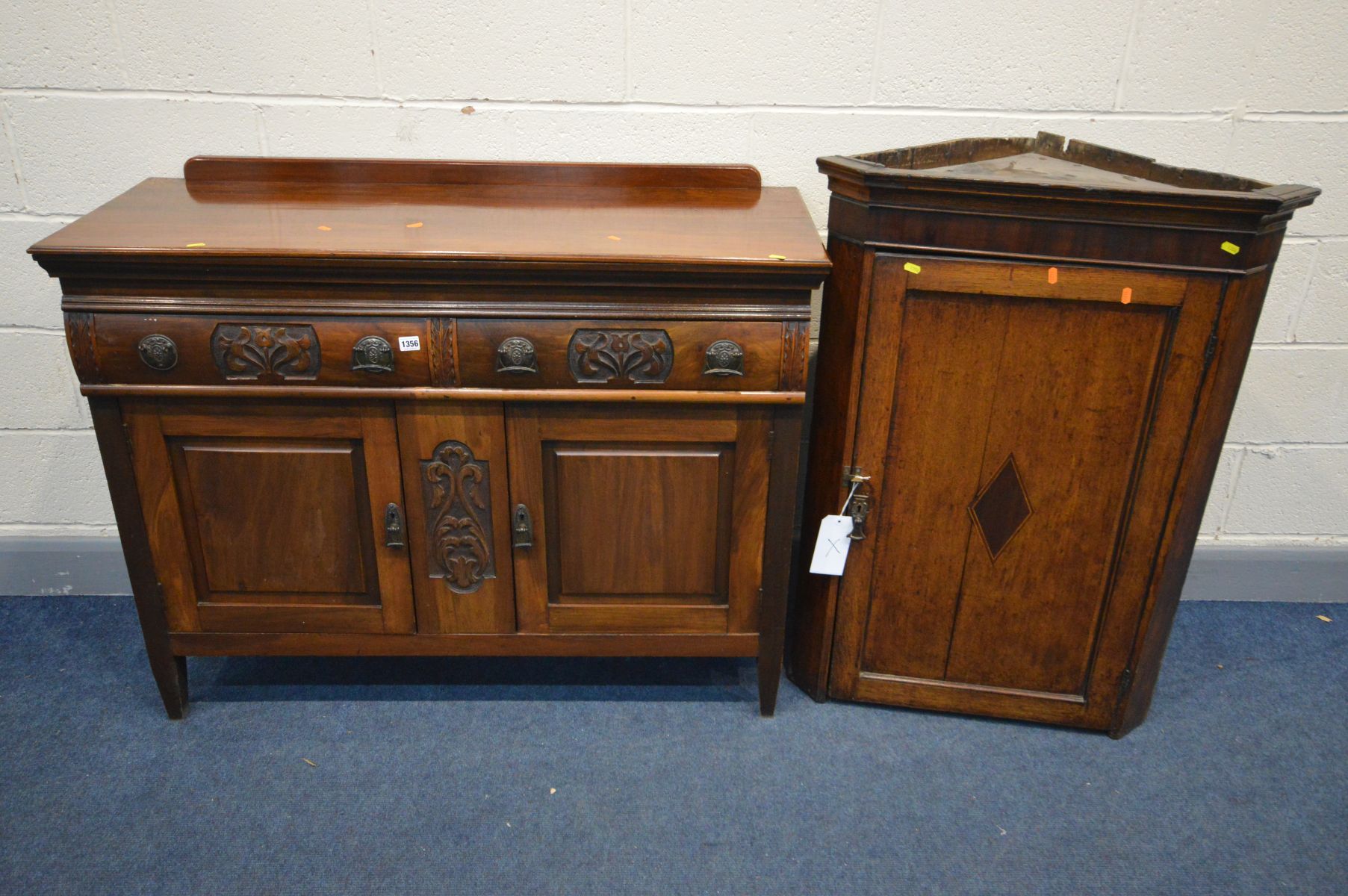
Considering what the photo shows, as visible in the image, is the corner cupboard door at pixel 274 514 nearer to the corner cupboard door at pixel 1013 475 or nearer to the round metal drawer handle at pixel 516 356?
the round metal drawer handle at pixel 516 356

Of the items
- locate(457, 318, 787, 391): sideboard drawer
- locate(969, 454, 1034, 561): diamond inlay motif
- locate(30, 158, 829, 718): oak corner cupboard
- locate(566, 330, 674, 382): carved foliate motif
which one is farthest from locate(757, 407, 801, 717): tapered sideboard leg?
locate(969, 454, 1034, 561): diamond inlay motif

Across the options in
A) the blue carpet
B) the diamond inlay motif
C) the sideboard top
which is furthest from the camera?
the diamond inlay motif

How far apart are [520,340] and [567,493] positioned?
0.96ft

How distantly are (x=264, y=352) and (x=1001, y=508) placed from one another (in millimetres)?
1258

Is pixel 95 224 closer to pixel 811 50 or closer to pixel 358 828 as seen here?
pixel 358 828

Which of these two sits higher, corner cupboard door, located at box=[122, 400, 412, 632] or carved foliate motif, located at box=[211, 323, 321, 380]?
carved foliate motif, located at box=[211, 323, 321, 380]

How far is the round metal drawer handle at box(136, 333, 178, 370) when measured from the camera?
1.47m

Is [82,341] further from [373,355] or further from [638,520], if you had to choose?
[638,520]

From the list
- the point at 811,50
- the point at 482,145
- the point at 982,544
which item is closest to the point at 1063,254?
the point at 982,544

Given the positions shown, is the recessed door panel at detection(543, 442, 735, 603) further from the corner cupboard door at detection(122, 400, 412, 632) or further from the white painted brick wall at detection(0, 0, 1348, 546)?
the white painted brick wall at detection(0, 0, 1348, 546)

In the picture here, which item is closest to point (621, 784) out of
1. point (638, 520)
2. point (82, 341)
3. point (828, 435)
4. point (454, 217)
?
point (638, 520)

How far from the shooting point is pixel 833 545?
1.71 metres

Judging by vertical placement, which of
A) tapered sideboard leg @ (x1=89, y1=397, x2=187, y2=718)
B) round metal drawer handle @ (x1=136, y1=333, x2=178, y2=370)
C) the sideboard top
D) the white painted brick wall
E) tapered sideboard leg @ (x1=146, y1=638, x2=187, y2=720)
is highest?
the white painted brick wall

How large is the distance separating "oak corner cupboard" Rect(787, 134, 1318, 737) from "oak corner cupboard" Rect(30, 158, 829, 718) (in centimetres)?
15
